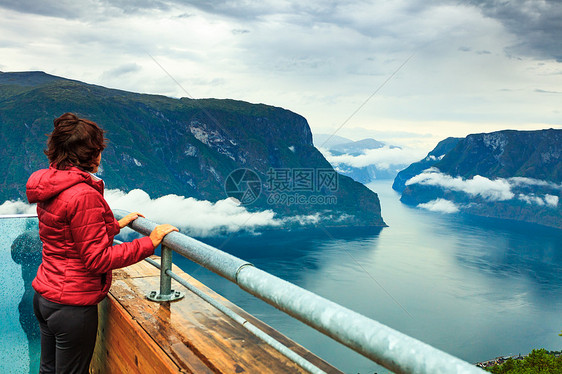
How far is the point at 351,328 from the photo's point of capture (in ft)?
3.45

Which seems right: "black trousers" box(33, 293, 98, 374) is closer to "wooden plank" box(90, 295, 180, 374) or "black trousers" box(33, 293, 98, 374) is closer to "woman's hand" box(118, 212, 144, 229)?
"wooden plank" box(90, 295, 180, 374)

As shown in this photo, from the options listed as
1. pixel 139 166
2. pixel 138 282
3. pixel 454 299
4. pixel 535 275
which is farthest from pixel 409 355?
pixel 139 166

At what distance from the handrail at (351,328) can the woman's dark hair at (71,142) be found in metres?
0.92

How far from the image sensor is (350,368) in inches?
2928

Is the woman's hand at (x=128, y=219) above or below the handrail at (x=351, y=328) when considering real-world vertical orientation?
below

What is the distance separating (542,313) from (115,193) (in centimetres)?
15529

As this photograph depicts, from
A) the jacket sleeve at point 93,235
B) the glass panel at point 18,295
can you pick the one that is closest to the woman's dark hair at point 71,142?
the jacket sleeve at point 93,235

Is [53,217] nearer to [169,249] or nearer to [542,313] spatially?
[169,249]

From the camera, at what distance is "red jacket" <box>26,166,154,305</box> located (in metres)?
1.88

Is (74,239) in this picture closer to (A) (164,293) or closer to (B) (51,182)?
(B) (51,182)

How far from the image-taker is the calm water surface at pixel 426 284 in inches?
3371

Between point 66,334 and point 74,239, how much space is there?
1.74 ft

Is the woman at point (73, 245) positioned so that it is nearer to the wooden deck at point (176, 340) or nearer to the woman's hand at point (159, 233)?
the woman's hand at point (159, 233)

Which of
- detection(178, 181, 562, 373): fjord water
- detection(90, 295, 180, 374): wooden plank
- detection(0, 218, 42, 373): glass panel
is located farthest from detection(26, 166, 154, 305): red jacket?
detection(178, 181, 562, 373): fjord water
